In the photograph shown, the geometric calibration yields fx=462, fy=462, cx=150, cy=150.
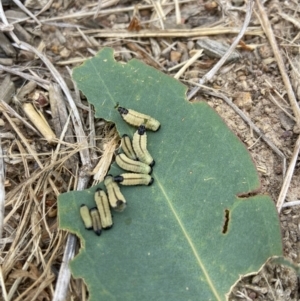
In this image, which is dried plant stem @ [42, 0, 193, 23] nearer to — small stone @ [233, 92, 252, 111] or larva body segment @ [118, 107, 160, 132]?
small stone @ [233, 92, 252, 111]

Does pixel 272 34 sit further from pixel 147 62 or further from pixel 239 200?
pixel 239 200

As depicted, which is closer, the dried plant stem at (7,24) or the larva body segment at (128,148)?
the larva body segment at (128,148)

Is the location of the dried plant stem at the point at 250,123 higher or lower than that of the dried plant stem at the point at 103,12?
lower

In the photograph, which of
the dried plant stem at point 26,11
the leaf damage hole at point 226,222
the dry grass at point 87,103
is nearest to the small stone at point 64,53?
the dry grass at point 87,103

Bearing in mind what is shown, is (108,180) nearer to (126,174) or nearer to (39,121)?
(126,174)

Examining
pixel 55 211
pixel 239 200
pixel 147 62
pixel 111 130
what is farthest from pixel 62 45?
pixel 239 200

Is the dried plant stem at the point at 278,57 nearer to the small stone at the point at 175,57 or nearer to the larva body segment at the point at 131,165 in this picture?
the small stone at the point at 175,57

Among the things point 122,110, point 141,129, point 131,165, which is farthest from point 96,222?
point 122,110
